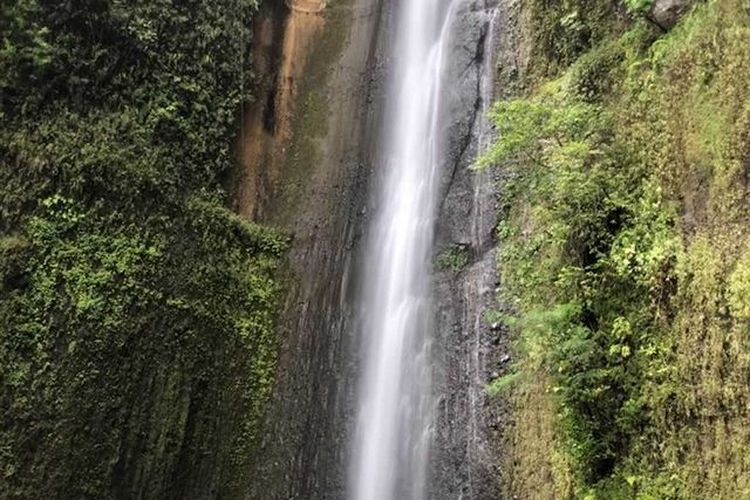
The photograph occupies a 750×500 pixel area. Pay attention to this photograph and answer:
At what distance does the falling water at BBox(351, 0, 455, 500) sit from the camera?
9773 mm

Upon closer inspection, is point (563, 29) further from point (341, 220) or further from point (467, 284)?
point (341, 220)

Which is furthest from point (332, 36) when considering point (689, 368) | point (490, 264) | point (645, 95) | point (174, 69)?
point (689, 368)

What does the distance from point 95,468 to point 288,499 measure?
8.82 ft

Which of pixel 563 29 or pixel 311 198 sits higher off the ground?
pixel 563 29

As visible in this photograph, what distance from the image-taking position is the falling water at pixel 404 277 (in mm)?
9773

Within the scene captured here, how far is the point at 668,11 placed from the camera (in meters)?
7.66

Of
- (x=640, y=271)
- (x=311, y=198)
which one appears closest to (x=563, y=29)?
(x=640, y=271)

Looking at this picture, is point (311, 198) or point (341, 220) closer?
point (341, 220)

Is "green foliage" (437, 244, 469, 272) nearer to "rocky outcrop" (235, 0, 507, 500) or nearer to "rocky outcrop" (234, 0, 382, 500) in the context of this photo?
"rocky outcrop" (235, 0, 507, 500)

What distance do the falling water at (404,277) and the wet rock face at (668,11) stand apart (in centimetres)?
439

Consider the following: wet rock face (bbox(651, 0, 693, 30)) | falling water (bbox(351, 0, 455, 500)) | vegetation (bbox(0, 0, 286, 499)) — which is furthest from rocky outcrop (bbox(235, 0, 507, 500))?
wet rock face (bbox(651, 0, 693, 30))

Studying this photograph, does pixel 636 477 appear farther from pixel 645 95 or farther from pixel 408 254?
pixel 408 254

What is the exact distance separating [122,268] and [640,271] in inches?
274

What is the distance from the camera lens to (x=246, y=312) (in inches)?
446
